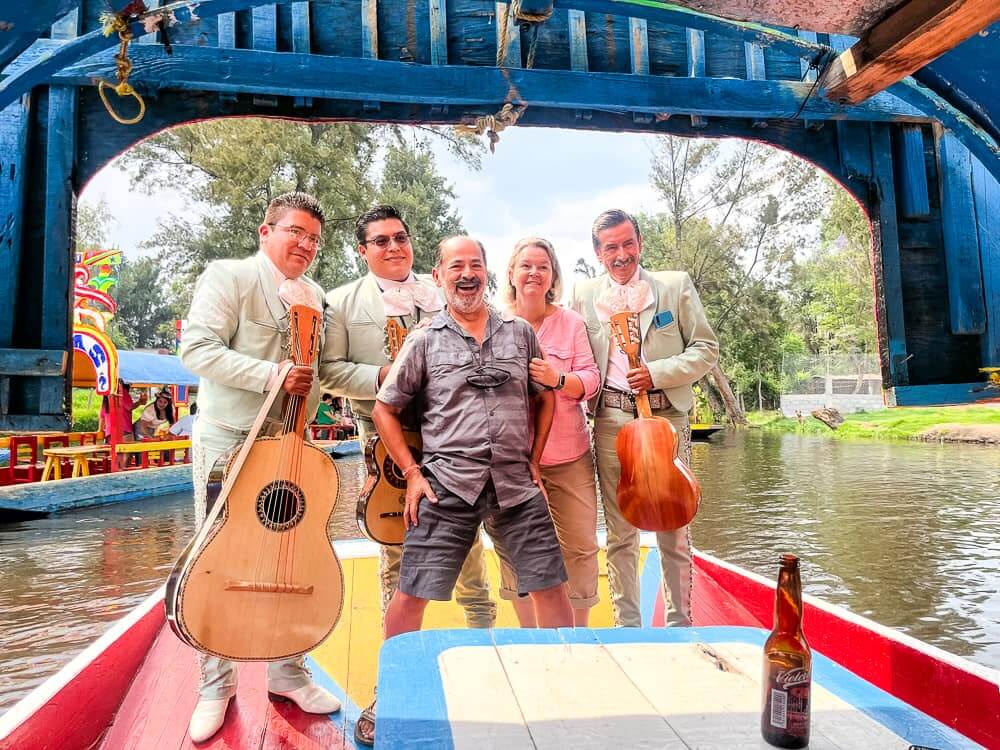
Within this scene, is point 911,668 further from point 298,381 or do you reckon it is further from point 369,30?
point 369,30

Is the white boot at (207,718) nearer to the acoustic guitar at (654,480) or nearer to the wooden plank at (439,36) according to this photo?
the acoustic guitar at (654,480)

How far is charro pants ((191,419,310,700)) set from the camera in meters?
2.53

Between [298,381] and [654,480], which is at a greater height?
[298,381]

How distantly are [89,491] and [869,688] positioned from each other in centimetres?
1113

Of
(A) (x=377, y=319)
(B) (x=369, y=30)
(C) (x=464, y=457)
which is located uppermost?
(B) (x=369, y=30)

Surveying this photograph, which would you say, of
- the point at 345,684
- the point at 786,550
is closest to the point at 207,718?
the point at 345,684

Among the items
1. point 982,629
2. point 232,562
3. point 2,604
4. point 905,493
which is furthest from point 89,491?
point 905,493

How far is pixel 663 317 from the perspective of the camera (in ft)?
10.1

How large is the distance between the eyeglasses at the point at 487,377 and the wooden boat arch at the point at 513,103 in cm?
114

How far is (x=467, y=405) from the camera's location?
2.42 meters

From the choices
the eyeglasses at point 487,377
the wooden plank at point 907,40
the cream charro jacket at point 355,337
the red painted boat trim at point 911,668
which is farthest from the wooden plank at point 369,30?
the red painted boat trim at point 911,668

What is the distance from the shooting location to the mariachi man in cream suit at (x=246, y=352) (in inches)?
97.6

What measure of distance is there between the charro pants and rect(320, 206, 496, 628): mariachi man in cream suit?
16.3 inches

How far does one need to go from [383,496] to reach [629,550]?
107 cm
